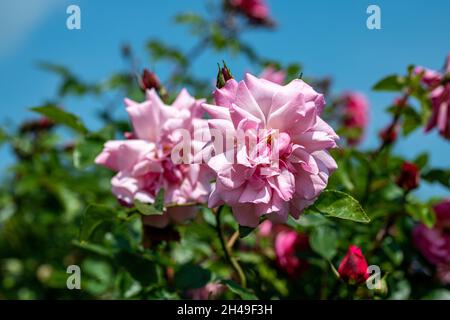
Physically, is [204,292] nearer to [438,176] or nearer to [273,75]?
[438,176]

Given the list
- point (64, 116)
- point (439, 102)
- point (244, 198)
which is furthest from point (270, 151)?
point (439, 102)

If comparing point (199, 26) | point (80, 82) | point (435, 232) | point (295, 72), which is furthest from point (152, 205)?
point (199, 26)

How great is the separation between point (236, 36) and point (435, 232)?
6.91 feet

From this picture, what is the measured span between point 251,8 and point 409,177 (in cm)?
227

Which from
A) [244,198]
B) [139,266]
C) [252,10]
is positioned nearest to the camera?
[244,198]

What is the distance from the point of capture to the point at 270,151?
3.13 feet

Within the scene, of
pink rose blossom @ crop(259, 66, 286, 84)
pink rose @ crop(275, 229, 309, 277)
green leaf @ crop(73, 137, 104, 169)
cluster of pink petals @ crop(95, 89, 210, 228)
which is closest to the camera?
cluster of pink petals @ crop(95, 89, 210, 228)

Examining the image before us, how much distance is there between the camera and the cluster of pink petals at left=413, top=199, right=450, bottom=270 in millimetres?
1676

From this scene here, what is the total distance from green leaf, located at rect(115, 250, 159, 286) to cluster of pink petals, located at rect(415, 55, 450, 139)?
91 cm

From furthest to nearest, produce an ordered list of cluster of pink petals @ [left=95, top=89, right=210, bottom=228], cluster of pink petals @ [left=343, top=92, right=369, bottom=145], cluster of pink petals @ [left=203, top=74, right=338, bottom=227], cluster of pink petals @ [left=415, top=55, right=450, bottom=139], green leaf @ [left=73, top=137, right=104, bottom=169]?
1. cluster of pink petals @ [left=343, top=92, right=369, bottom=145]
2. cluster of pink petals @ [left=415, top=55, right=450, bottom=139]
3. green leaf @ [left=73, top=137, right=104, bottom=169]
4. cluster of pink petals @ [left=95, top=89, right=210, bottom=228]
5. cluster of pink petals @ [left=203, top=74, right=338, bottom=227]

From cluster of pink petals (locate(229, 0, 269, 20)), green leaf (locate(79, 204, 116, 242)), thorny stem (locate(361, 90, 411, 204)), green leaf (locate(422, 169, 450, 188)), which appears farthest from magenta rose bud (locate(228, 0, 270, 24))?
green leaf (locate(79, 204, 116, 242))

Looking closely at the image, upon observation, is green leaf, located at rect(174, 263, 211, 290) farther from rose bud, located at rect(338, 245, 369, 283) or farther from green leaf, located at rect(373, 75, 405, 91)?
green leaf, located at rect(373, 75, 405, 91)

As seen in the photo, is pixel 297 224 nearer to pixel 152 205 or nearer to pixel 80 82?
pixel 152 205
